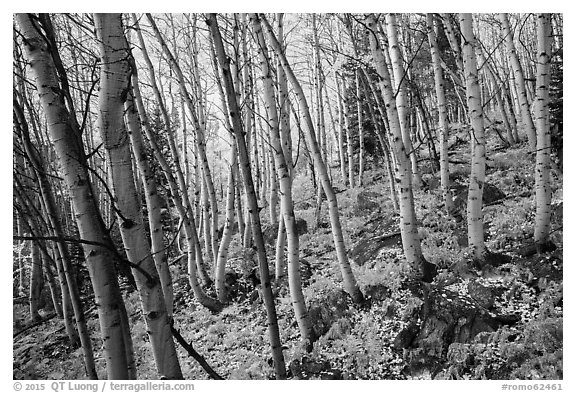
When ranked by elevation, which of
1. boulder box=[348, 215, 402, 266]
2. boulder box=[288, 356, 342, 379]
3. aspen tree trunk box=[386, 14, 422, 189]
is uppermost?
aspen tree trunk box=[386, 14, 422, 189]

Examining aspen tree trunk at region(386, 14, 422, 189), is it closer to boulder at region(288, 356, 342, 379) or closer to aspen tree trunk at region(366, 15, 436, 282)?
aspen tree trunk at region(366, 15, 436, 282)

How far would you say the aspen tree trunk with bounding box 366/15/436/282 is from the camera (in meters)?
4.75

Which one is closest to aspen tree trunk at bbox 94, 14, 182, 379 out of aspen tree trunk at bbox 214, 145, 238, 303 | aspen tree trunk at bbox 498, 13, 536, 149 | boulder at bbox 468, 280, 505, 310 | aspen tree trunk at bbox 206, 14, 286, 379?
aspen tree trunk at bbox 206, 14, 286, 379

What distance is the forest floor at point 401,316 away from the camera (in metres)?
3.62

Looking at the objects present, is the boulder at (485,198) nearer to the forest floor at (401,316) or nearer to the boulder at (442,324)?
the forest floor at (401,316)

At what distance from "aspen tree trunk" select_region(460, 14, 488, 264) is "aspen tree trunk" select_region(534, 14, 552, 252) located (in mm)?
632

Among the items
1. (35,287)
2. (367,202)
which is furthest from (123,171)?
(35,287)

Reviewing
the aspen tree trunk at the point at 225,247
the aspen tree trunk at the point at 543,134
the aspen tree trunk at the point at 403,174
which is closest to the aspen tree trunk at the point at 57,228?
the aspen tree trunk at the point at 225,247

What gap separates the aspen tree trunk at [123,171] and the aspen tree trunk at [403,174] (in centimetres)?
381
